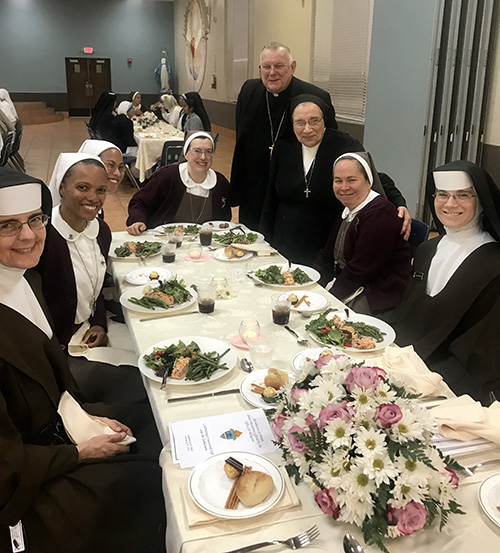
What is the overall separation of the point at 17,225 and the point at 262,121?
264cm

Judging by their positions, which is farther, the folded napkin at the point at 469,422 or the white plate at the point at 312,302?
the white plate at the point at 312,302

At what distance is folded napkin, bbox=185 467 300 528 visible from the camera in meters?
1.10

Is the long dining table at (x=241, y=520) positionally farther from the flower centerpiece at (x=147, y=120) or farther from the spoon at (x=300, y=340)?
the flower centerpiece at (x=147, y=120)

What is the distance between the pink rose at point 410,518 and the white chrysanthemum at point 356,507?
2.2 inches

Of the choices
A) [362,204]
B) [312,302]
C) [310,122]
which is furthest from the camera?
[310,122]

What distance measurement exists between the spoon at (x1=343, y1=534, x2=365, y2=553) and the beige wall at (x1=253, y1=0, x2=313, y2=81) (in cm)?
853

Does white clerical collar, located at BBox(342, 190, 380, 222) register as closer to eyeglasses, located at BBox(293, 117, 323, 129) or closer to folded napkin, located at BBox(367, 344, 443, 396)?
eyeglasses, located at BBox(293, 117, 323, 129)

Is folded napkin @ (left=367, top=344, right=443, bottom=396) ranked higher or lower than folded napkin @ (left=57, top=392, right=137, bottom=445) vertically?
higher

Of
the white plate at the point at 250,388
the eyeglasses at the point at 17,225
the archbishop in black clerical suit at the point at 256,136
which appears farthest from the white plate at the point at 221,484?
the archbishop in black clerical suit at the point at 256,136

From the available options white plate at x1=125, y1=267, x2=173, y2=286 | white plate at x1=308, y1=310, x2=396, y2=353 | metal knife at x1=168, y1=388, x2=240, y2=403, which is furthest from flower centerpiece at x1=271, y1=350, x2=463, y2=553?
white plate at x1=125, y1=267, x2=173, y2=286

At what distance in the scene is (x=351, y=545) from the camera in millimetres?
1034

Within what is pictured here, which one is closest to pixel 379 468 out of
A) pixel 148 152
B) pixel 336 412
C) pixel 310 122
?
pixel 336 412

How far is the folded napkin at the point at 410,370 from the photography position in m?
1.55

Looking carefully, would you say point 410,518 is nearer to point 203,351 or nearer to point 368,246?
point 203,351
